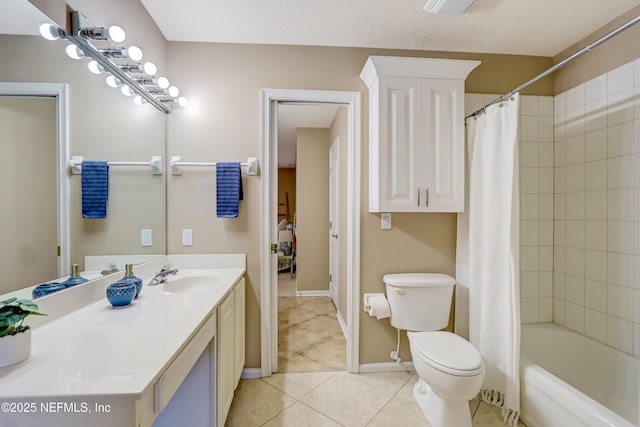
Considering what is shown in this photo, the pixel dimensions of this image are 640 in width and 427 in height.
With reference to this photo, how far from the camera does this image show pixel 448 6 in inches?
59.9

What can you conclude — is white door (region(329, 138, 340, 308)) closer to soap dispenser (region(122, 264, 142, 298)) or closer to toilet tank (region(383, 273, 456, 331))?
toilet tank (region(383, 273, 456, 331))

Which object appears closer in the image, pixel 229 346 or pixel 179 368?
pixel 179 368

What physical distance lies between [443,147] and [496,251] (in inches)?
29.7

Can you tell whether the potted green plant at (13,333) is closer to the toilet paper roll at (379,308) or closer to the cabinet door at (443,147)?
the toilet paper roll at (379,308)

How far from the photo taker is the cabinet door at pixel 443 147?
181cm

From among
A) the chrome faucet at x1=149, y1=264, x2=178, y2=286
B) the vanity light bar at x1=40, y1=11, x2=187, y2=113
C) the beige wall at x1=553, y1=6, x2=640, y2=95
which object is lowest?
the chrome faucet at x1=149, y1=264, x2=178, y2=286

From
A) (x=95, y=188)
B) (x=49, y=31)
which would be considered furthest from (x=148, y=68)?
(x=95, y=188)

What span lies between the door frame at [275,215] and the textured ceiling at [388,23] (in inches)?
15.1

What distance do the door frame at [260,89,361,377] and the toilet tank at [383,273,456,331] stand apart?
29 centimetres

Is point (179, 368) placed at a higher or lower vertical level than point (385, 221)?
lower

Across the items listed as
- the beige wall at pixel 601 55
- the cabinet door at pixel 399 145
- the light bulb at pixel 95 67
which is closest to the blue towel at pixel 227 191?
the light bulb at pixel 95 67

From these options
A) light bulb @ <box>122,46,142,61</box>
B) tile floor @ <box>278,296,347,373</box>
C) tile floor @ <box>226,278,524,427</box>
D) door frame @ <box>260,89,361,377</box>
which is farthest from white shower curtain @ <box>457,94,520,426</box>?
light bulb @ <box>122,46,142,61</box>

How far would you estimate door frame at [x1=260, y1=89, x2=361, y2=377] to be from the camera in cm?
191

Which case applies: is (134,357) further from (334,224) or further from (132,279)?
(334,224)
